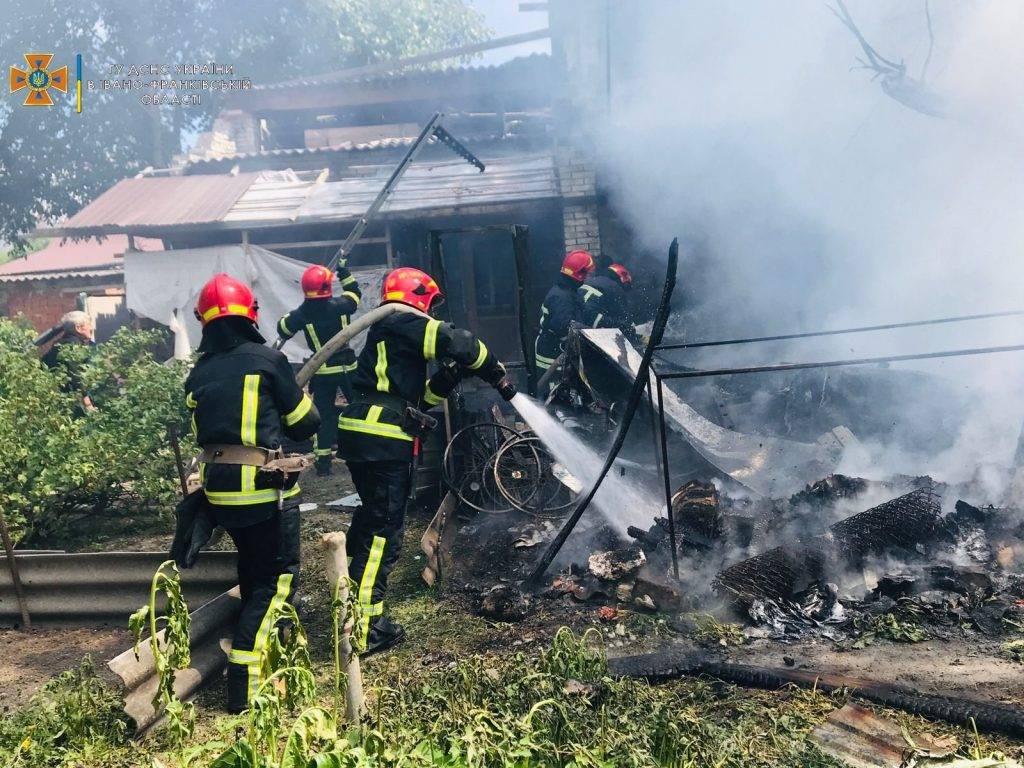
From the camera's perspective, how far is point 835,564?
4.91 meters

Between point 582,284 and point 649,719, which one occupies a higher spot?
point 582,284

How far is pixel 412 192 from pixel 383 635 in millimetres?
8427

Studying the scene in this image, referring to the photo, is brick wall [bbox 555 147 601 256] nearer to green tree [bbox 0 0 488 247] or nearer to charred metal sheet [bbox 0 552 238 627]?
charred metal sheet [bbox 0 552 238 627]

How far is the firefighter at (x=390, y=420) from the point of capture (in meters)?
4.59

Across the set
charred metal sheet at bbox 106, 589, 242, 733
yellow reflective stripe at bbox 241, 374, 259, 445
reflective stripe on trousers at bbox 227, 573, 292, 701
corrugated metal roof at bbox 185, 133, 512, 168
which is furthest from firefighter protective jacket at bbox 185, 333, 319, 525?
corrugated metal roof at bbox 185, 133, 512, 168

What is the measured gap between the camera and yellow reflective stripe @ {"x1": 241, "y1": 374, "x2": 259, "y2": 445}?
12.9ft

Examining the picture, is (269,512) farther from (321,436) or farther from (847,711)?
A: (321,436)

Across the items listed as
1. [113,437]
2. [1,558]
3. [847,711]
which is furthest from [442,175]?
[847,711]

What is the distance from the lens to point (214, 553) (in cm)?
460

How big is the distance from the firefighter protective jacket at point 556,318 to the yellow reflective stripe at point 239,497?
4.75 meters

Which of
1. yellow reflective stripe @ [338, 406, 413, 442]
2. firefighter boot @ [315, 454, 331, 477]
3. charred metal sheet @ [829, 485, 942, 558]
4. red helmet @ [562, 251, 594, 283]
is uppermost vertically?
red helmet @ [562, 251, 594, 283]


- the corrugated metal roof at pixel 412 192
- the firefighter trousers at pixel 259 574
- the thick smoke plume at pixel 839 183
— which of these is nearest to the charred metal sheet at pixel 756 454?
the thick smoke plume at pixel 839 183

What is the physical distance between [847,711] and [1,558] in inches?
202

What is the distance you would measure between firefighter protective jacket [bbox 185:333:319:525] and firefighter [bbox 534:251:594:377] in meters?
4.58
